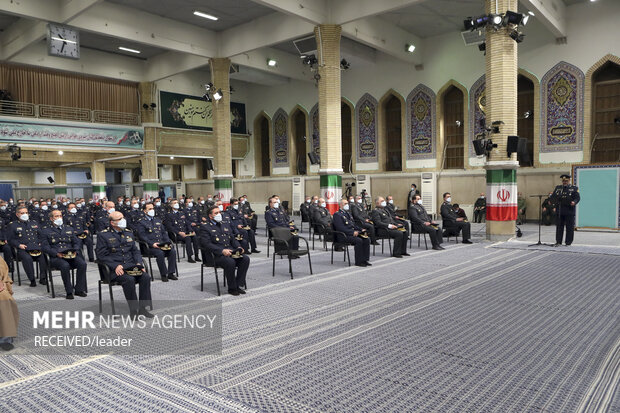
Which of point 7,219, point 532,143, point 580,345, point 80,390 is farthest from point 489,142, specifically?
point 7,219

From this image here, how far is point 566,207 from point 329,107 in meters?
6.84

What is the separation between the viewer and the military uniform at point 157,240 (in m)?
6.62

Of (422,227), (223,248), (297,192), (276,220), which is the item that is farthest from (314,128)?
(223,248)

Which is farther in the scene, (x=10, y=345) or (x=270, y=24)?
(x=270, y=24)

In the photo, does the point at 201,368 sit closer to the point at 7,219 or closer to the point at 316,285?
the point at 316,285

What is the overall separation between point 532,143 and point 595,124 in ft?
6.07

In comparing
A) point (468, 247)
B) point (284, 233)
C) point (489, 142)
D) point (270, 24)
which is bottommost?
point (468, 247)

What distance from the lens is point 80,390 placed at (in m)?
3.01

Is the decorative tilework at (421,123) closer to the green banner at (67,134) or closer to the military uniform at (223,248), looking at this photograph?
the green banner at (67,134)

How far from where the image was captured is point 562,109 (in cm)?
1394

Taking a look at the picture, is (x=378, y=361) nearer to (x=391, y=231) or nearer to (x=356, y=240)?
(x=356, y=240)

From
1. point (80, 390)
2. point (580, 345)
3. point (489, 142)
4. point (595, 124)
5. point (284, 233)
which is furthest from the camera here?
point (595, 124)

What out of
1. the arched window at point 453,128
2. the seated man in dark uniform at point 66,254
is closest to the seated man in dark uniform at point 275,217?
the seated man in dark uniform at point 66,254

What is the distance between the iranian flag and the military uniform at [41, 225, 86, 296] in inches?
344
